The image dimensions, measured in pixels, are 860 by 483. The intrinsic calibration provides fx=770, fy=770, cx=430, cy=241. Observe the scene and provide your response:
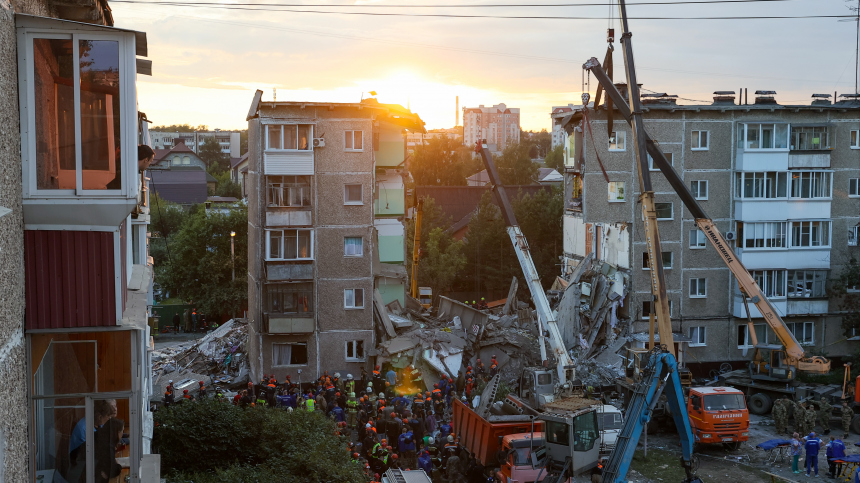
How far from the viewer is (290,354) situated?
109ft

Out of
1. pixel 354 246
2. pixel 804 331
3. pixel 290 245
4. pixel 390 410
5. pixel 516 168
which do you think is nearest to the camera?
pixel 390 410

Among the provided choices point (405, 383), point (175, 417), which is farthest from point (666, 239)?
point (175, 417)

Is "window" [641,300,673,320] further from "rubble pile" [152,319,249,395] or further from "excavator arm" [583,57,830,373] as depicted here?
"rubble pile" [152,319,249,395]

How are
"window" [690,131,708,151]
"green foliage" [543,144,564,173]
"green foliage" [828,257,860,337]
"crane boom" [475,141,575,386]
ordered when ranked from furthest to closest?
"green foliage" [543,144,564,173] < "window" [690,131,708,151] < "green foliage" [828,257,860,337] < "crane boom" [475,141,575,386]

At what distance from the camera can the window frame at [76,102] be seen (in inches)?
245

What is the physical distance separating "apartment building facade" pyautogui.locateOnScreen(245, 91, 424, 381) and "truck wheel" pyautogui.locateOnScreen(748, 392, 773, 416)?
15305 mm

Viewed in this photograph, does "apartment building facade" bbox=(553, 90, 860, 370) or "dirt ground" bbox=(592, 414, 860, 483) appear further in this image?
"apartment building facade" bbox=(553, 90, 860, 370)

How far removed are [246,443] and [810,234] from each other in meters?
29.5

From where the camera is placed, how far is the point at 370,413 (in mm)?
25375

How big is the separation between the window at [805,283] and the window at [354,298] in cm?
1982

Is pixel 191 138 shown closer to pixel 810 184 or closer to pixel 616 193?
pixel 616 193

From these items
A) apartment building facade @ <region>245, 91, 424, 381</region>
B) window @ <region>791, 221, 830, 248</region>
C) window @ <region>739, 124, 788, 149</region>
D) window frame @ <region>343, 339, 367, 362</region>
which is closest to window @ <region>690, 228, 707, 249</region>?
window @ <region>791, 221, 830, 248</region>

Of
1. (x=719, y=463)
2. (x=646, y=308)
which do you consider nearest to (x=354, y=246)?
(x=646, y=308)

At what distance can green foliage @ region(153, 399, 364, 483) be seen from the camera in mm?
14125
